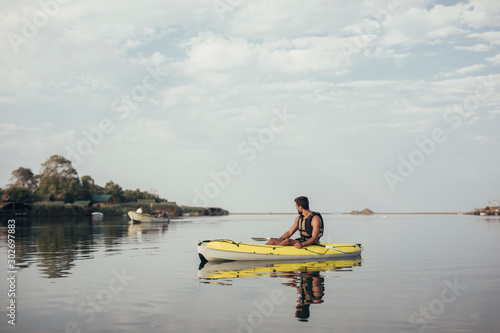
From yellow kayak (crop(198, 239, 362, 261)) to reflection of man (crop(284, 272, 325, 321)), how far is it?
249 centimetres

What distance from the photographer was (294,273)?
52.7 feet

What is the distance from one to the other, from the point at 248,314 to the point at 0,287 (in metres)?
8.14

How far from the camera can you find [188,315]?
9695 mm

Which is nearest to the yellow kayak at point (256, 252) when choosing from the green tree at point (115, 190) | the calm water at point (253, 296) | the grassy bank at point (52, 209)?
the calm water at point (253, 296)

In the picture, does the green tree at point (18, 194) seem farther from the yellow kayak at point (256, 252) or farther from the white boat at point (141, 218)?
the yellow kayak at point (256, 252)

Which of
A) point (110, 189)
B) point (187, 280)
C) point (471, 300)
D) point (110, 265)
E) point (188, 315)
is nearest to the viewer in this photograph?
point (188, 315)

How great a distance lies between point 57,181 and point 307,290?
422 ft

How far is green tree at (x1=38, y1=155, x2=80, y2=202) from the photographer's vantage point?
121500 mm

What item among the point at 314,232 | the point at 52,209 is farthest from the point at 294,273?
the point at 52,209

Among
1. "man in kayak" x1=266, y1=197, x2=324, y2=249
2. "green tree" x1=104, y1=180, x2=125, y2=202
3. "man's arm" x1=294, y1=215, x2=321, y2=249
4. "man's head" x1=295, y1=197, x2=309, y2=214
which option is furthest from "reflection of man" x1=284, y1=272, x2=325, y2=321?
"green tree" x1=104, y1=180, x2=125, y2=202

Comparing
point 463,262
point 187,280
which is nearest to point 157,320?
point 187,280

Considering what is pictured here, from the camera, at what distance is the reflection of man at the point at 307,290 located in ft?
33.0

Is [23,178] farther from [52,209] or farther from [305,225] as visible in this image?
[305,225]

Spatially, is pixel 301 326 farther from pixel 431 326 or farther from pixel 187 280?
pixel 187 280
